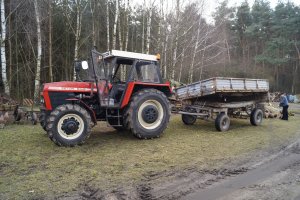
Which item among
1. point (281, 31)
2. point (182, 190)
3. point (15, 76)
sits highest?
point (281, 31)

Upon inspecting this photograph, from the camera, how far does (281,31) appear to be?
3859 cm

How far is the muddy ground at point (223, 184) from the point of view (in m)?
4.01

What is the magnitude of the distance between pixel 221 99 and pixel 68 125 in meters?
5.70

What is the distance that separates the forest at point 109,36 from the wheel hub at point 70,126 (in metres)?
9.16

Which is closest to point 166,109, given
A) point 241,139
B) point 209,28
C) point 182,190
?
point 241,139

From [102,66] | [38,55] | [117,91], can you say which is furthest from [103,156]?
[38,55]

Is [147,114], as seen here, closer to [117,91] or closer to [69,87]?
[117,91]

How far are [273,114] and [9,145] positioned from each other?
11.9 metres

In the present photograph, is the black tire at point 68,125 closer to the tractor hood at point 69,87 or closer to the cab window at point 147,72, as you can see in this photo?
the tractor hood at point 69,87

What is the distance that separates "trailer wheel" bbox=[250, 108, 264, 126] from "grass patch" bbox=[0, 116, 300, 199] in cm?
163

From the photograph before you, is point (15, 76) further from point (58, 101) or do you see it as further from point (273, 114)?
point (273, 114)

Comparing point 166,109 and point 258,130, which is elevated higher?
point 166,109

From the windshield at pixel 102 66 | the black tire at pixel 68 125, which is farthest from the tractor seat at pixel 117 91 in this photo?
the black tire at pixel 68 125

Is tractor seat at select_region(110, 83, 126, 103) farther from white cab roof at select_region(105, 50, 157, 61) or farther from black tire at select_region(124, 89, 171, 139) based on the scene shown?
white cab roof at select_region(105, 50, 157, 61)
